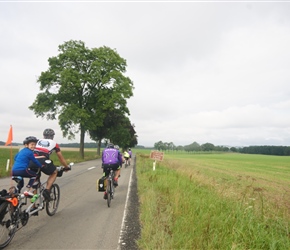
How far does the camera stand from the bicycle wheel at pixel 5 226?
3808 mm

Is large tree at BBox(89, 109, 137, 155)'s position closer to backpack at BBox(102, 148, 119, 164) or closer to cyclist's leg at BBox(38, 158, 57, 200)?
backpack at BBox(102, 148, 119, 164)

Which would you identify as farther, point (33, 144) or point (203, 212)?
point (203, 212)

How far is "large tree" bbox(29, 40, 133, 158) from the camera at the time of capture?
25656mm

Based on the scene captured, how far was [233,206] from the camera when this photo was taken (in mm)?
5910

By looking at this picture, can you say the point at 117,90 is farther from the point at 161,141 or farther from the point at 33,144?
the point at 161,141

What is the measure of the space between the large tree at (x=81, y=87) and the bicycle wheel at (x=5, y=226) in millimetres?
21269

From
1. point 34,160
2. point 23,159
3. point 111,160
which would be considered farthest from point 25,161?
point 111,160

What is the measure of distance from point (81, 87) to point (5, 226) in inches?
972

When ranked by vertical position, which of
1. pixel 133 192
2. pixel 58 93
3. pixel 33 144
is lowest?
pixel 133 192

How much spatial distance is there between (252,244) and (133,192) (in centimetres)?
603

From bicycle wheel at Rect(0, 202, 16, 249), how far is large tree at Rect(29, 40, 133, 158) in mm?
21269

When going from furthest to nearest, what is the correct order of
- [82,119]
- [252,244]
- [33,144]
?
[82,119] → [33,144] → [252,244]


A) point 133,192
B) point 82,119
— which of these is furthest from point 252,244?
point 82,119

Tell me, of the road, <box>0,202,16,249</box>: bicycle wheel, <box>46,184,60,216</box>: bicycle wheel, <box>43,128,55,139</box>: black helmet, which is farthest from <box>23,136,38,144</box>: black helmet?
the road
